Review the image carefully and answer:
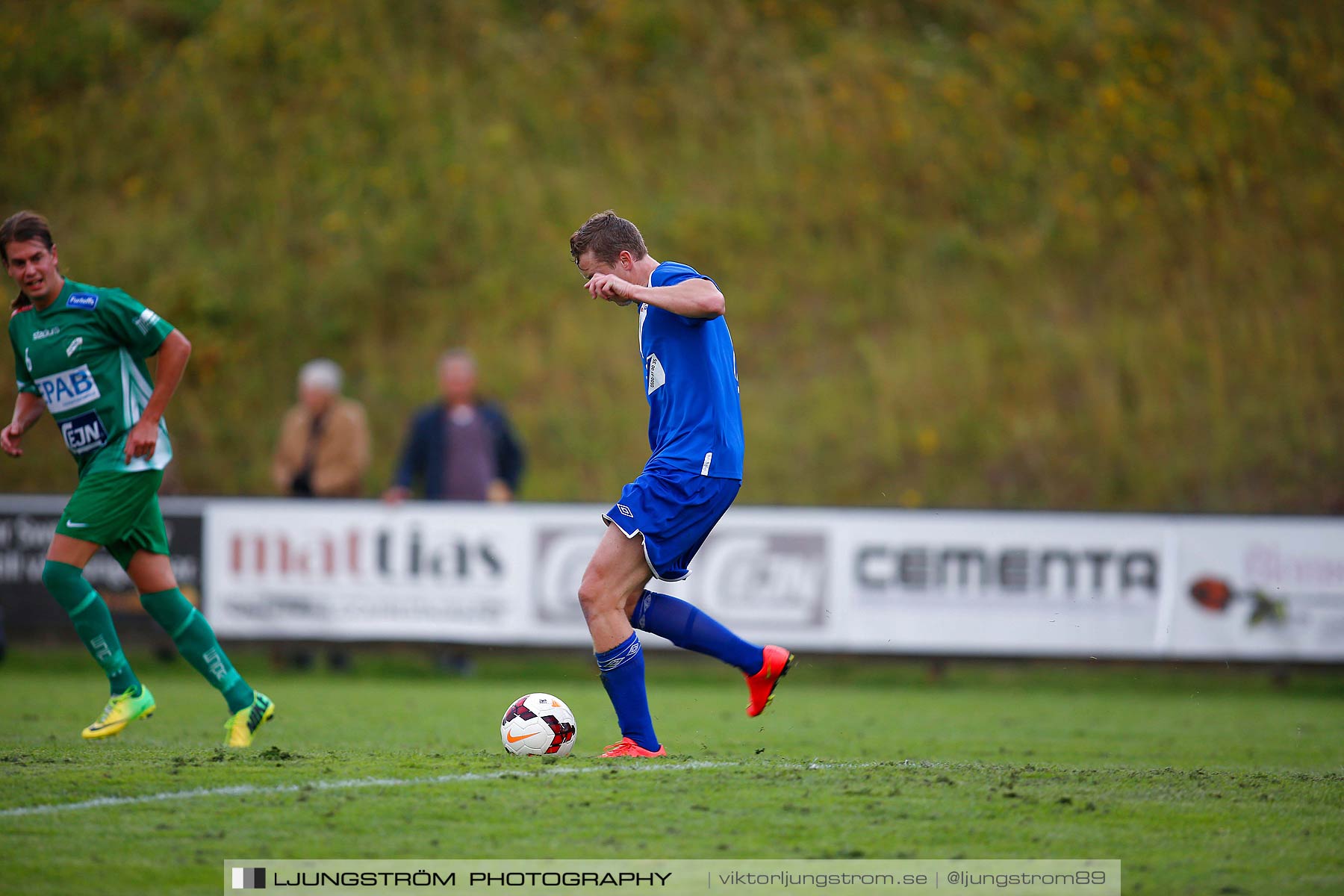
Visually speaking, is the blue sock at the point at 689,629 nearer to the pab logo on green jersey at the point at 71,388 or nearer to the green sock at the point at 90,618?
the green sock at the point at 90,618

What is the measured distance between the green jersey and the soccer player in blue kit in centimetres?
237

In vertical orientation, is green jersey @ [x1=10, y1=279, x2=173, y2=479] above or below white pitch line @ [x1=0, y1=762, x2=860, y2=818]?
above

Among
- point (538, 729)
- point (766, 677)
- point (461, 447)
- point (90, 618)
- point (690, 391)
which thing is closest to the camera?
point (690, 391)

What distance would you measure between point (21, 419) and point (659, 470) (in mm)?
3480

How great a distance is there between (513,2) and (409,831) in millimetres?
20427

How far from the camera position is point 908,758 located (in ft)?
22.1

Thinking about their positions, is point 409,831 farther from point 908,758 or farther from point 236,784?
point 908,758

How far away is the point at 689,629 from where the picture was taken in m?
6.05

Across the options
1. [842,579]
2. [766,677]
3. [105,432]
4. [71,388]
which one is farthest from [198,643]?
[842,579]

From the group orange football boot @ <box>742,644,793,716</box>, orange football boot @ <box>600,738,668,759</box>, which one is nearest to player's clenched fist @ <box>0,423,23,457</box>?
orange football boot @ <box>600,738,668,759</box>

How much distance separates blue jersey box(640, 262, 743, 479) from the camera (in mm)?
5789

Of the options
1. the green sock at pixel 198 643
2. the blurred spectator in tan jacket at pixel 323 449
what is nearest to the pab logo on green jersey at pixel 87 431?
the green sock at pixel 198 643

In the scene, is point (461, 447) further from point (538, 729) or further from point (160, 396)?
point (538, 729)

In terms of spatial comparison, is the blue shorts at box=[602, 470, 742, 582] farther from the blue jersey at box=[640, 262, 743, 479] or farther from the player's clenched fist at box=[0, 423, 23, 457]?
the player's clenched fist at box=[0, 423, 23, 457]
